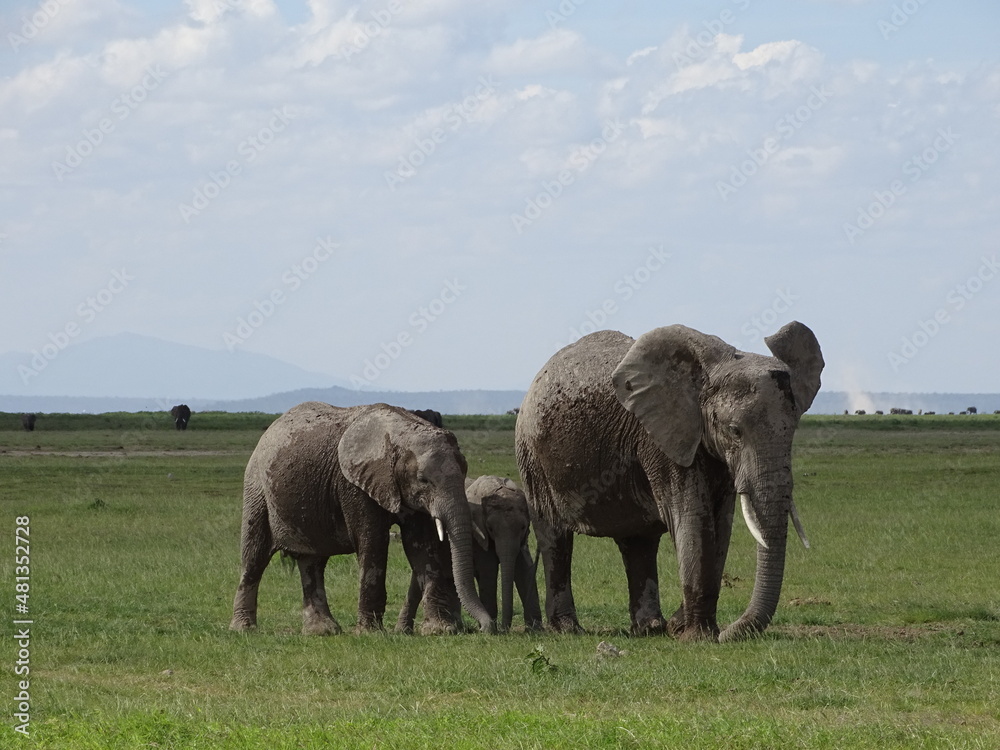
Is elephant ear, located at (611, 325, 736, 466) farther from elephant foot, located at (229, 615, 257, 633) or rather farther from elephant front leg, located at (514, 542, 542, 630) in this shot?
elephant foot, located at (229, 615, 257, 633)

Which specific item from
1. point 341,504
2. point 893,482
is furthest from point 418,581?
point 893,482

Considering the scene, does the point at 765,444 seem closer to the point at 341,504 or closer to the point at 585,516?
the point at 585,516

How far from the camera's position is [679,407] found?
47.1 feet

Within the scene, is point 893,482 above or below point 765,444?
below

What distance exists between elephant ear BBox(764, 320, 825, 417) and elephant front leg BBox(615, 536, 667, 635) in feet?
7.89

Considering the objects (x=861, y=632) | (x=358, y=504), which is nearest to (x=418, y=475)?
(x=358, y=504)

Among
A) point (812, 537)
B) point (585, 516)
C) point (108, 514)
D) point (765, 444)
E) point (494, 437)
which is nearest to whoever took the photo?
point (765, 444)

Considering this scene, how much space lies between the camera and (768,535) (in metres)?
13.5

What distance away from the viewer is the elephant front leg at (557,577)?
52.3 ft

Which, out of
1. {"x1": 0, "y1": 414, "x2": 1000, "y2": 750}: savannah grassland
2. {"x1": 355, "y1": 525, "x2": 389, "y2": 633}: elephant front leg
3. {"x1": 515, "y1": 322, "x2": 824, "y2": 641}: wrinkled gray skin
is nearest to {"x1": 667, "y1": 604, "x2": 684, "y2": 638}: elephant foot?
{"x1": 515, "y1": 322, "x2": 824, "y2": 641}: wrinkled gray skin

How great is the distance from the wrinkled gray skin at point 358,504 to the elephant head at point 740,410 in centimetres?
215

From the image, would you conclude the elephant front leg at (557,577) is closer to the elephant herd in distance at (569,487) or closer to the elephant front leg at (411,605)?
the elephant herd in distance at (569,487)

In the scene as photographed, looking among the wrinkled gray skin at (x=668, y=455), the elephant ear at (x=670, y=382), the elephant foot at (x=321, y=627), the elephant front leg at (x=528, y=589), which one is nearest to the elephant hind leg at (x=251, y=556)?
the elephant foot at (x=321, y=627)

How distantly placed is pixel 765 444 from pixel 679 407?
3.66 feet
